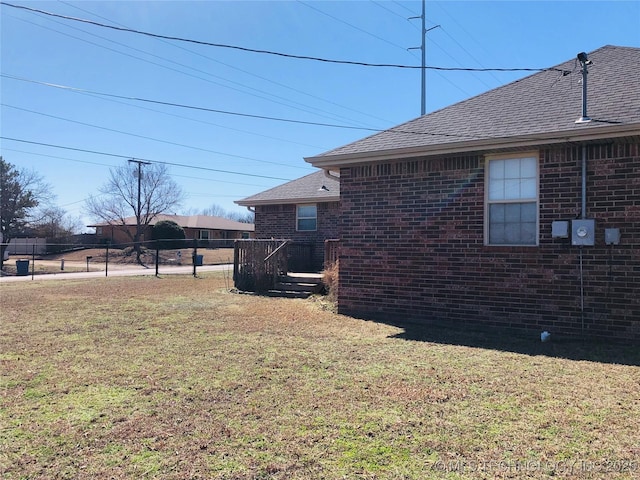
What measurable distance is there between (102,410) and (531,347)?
5.27m

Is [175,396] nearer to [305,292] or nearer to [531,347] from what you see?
[531,347]

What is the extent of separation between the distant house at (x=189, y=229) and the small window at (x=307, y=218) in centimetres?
3205

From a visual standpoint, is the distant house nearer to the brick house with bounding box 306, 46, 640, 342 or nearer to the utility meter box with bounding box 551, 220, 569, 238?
the brick house with bounding box 306, 46, 640, 342

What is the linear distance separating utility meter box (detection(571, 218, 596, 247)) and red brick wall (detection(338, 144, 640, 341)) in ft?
0.70

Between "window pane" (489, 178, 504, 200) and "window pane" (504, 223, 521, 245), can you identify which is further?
"window pane" (489, 178, 504, 200)

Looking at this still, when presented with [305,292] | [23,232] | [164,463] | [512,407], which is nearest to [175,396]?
[164,463]

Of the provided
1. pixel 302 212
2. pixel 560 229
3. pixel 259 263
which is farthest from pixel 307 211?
pixel 560 229

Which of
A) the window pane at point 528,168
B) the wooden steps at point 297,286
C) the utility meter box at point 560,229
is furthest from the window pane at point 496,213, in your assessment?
the wooden steps at point 297,286

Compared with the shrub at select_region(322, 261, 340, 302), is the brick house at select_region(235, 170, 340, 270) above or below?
above

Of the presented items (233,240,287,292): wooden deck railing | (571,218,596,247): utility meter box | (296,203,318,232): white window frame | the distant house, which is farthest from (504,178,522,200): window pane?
the distant house

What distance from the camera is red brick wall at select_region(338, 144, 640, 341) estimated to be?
6492mm

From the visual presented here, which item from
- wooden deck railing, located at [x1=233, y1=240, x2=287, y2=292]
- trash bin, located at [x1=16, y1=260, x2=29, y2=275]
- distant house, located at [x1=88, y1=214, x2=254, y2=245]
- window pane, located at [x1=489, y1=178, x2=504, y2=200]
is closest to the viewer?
window pane, located at [x1=489, y1=178, x2=504, y2=200]

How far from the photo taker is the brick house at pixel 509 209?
21.4ft

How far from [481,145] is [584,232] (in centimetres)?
202
